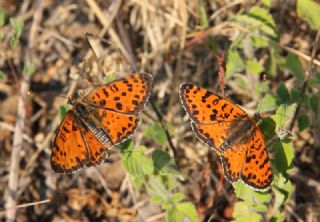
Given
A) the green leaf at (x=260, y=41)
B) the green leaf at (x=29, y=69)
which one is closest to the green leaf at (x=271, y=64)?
the green leaf at (x=260, y=41)

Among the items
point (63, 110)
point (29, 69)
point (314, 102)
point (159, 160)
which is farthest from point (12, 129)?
point (314, 102)

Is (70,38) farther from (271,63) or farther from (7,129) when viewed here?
(271,63)

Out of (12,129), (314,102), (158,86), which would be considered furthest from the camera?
(158,86)

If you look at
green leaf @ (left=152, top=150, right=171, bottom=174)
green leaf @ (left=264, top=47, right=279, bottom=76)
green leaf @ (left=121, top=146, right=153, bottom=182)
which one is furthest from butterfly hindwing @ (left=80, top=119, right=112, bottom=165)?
green leaf @ (left=264, top=47, right=279, bottom=76)

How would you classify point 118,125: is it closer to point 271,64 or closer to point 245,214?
point 245,214

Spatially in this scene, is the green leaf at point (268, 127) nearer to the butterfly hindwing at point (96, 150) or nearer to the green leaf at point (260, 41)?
the butterfly hindwing at point (96, 150)

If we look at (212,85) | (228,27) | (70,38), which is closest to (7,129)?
(70,38)
